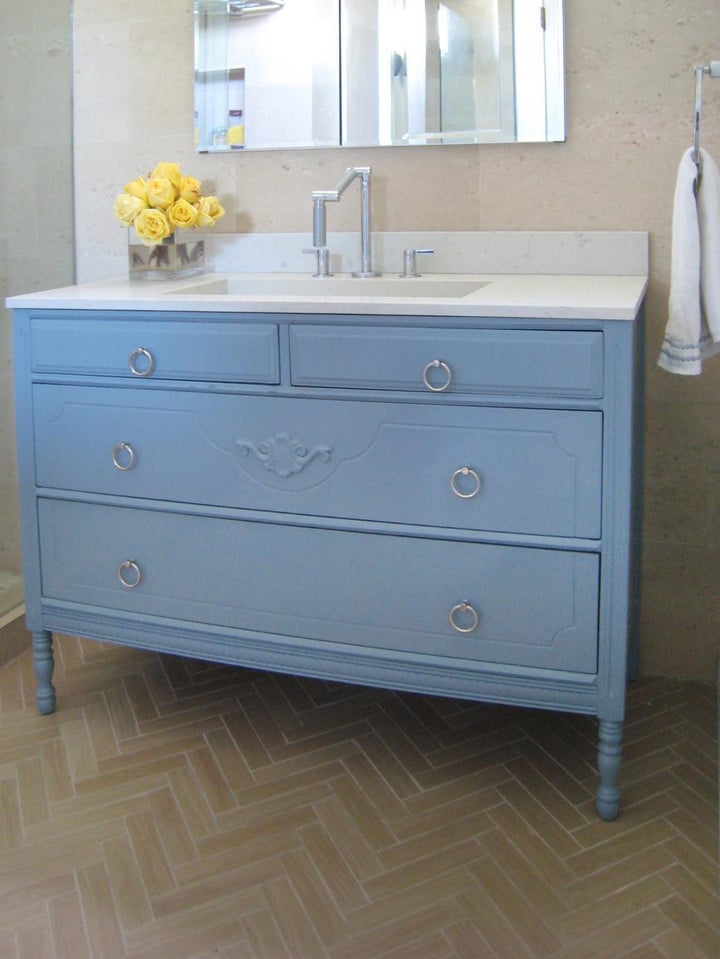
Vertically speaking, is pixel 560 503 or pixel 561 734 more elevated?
pixel 560 503

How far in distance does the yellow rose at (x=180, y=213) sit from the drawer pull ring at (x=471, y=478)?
103 centimetres

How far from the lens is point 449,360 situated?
202cm

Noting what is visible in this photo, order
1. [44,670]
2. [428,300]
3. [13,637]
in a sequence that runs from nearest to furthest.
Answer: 1. [428,300]
2. [44,670]
3. [13,637]

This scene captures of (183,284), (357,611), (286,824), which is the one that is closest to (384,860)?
(286,824)

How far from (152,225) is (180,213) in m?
0.08

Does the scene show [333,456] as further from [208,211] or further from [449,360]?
[208,211]

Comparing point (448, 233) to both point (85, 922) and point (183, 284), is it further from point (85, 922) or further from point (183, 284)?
point (85, 922)

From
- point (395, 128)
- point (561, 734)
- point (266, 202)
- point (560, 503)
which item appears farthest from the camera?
point (266, 202)

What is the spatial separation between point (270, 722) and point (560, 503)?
93 cm

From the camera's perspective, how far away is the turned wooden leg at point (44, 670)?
99.3 inches

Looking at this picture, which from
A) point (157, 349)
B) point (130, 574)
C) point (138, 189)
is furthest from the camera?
point (138, 189)

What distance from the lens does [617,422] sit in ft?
6.33

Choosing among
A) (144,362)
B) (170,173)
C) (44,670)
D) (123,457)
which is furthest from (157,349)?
(44,670)

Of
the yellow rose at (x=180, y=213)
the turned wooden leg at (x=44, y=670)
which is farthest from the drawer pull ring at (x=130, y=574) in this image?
the yellow rose at (x=180, y=213)
